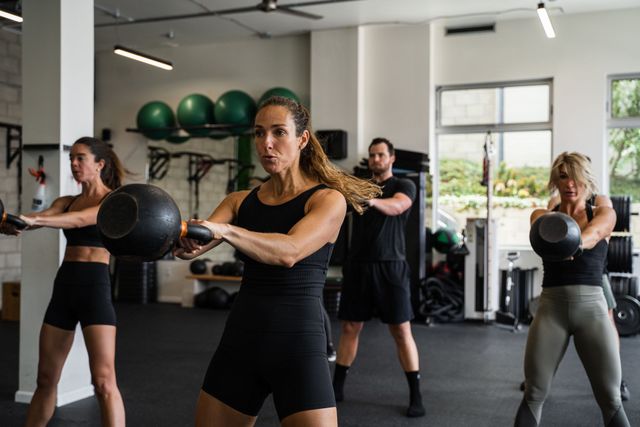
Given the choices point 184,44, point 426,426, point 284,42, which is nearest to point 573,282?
point 426,426

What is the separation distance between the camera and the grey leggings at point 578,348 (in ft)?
8.23

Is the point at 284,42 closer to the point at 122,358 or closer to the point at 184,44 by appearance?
the point at 184,44

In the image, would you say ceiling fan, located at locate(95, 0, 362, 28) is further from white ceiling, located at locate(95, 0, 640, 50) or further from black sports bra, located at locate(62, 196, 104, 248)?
black sports bra, located at locate(62, 196, 104, 248)

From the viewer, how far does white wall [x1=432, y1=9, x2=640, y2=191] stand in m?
7.11

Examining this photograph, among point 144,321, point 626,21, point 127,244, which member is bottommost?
point 144,321

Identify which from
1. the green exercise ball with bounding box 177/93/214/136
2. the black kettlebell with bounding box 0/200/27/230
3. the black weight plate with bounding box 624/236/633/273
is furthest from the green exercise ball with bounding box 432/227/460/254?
the black kettlebell with bounding box 0/200/27/230

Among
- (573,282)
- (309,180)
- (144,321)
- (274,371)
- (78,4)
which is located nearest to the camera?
(274,371)

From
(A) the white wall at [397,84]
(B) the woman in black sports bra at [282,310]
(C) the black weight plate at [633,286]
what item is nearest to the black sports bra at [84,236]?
(B) the woman in black sports bra at [282,310]

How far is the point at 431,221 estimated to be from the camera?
7785 millimetres

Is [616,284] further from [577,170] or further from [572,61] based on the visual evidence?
[577,170]

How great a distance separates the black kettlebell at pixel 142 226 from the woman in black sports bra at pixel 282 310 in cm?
15

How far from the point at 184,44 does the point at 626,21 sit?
5.25 m

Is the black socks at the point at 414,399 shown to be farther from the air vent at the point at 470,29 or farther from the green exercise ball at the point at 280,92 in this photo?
the air vent at the point at 470,29

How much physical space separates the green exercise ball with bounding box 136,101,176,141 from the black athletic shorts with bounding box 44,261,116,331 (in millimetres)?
5958
